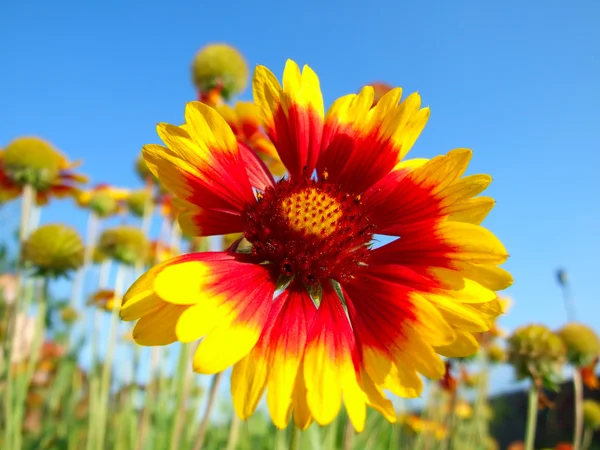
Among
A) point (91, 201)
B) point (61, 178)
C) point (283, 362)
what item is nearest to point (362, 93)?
point (283, 362)

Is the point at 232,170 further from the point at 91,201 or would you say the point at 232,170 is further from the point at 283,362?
the point at 91,201

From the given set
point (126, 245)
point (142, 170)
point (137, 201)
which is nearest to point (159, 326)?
point (126, 245)

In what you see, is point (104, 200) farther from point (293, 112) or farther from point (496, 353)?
point (496, 353)

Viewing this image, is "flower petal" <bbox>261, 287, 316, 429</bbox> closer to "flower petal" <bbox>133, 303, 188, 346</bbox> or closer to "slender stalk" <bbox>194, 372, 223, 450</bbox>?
"flower petal" <bbox>133, 303, 188, 346</bbox>

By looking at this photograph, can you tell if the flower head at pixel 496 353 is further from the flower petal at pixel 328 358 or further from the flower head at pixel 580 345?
the flower petal at pixel 328 358

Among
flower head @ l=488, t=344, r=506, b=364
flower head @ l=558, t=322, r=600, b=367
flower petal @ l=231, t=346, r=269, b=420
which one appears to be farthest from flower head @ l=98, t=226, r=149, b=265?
flower head @ l=488, t=344, r=506, b=364

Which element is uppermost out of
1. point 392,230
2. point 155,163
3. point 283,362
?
point 155,163
